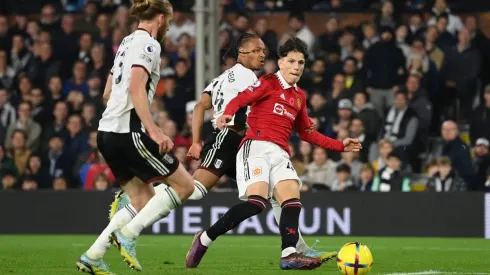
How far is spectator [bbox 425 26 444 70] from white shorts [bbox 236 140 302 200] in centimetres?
905

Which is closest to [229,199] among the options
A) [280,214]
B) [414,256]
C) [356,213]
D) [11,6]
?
[356,213]

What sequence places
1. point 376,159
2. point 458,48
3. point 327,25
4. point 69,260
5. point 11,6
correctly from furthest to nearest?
point 11,6, point 327,25, point 458,48, point 376,159, point 69,260

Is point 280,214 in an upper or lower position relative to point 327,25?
lower

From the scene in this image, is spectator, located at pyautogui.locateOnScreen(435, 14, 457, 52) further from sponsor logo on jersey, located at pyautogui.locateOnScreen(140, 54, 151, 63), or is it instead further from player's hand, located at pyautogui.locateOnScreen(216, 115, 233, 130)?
sponsor logo on jersey, located at pyautogui.locateOnScreen(140, 54, 151, 63)

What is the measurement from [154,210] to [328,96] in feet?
31.8

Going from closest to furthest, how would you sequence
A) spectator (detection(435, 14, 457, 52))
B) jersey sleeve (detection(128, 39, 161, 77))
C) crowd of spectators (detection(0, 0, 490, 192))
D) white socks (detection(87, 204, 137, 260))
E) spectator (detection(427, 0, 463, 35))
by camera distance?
jersey sleeve (detection(128, 39, 161, 77)) → white socks (detection(87, 204, 137, 260)) → crowd of spectators (detection(0, 0, 490, 192)) → spectator (detection(435, 14, 457, 52)) → spectator (detection(427, 0, 463, 35))

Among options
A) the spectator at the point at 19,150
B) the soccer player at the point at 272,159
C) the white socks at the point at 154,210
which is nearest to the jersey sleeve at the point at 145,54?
the white socks at the point at 154,210

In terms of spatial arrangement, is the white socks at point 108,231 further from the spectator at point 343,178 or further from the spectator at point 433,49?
the spectator at point 433,49

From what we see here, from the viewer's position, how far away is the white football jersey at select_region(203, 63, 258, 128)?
10094mm

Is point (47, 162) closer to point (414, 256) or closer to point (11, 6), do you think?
point (11, 6)

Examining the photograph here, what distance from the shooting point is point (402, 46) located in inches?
702

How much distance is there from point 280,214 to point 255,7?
35.4 ft

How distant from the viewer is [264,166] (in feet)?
29.5

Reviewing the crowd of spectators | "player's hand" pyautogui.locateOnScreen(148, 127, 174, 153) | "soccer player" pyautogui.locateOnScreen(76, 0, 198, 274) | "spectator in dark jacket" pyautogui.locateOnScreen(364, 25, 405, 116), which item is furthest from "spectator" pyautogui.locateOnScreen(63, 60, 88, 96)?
"player's hand" pyautogui.locateOnScreen(148, 127, 174, 153)
